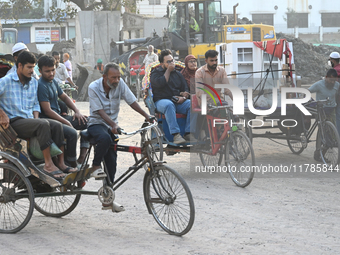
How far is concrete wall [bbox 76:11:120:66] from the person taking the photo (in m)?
30.3

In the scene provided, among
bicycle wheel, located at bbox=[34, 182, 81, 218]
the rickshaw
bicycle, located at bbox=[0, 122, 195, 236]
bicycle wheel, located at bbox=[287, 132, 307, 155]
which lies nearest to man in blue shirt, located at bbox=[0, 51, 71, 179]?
bicycle, located at bbox=[0, 122, 195, 236]

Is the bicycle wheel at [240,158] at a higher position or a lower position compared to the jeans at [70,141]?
lower

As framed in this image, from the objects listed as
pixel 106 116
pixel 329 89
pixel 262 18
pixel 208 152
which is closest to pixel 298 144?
pixel 329 89

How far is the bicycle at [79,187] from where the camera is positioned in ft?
15.6

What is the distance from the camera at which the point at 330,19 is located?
52.1 meters

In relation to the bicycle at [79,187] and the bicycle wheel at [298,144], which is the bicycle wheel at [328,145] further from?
the bicycle at [79,187]

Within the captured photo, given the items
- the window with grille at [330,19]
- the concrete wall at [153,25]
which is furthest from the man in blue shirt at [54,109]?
the window with grille at [330,19]

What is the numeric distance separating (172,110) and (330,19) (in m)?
48.4

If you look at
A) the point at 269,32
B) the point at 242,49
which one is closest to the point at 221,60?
the point at 242,49

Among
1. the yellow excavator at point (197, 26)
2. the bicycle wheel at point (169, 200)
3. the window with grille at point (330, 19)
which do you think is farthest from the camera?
the window with grille at point (330, 19)

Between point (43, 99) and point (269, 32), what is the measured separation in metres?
22.9

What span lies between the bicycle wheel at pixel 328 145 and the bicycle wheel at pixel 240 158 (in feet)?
5.97

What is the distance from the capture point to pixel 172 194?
4.79 metres

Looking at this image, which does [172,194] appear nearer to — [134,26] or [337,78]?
[337,78]
